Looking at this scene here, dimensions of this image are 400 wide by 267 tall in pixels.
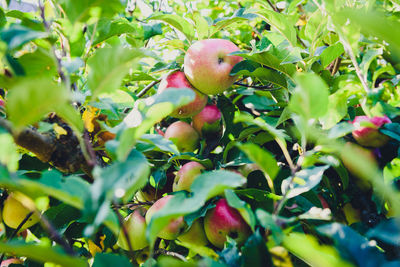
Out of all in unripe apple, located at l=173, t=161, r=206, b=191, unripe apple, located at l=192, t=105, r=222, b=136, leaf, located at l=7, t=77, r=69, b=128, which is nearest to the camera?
leaf, located at l=7, t=77, r=69, b=128

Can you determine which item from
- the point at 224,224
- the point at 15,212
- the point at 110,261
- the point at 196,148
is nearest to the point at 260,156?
the point at 110,261

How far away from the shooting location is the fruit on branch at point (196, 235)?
0.90 m

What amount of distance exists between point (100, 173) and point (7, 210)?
0.82 metres

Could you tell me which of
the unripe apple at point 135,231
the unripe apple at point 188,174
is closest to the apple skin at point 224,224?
the unripe apple at point 188,174

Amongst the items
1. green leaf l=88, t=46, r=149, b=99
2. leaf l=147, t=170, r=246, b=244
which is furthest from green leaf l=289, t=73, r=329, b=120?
green leaf l=88, t=46, r=149, b=99

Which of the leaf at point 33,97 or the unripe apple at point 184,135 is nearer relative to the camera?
the leaf at point 33,97

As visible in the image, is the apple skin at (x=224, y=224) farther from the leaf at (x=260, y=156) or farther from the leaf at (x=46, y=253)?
the leaf at (x=46, y=253)

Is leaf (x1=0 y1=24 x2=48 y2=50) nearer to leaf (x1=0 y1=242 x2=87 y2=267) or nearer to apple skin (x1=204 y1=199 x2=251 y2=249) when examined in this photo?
leaf (x1=0 y1=242 x2=87 y2=267)

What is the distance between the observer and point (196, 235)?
2.98 ft

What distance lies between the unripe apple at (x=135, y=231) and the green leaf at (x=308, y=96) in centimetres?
67

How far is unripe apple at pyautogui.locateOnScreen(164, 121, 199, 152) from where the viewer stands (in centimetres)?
118

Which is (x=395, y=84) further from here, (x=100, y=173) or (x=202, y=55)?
(x=100, y=173)

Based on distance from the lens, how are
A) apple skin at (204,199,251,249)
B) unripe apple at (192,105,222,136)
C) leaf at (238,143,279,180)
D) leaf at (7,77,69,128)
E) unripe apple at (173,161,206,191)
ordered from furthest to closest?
unripe apple at (192,105,222,136) < unripe apple at (173,161,206,191) < apple skin at (204,199,251,249) < leaf at (238,143,279,180) < leaf at (7,77,69,128)

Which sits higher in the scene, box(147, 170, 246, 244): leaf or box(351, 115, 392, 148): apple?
box(147, 170, 246, 244): leaf
